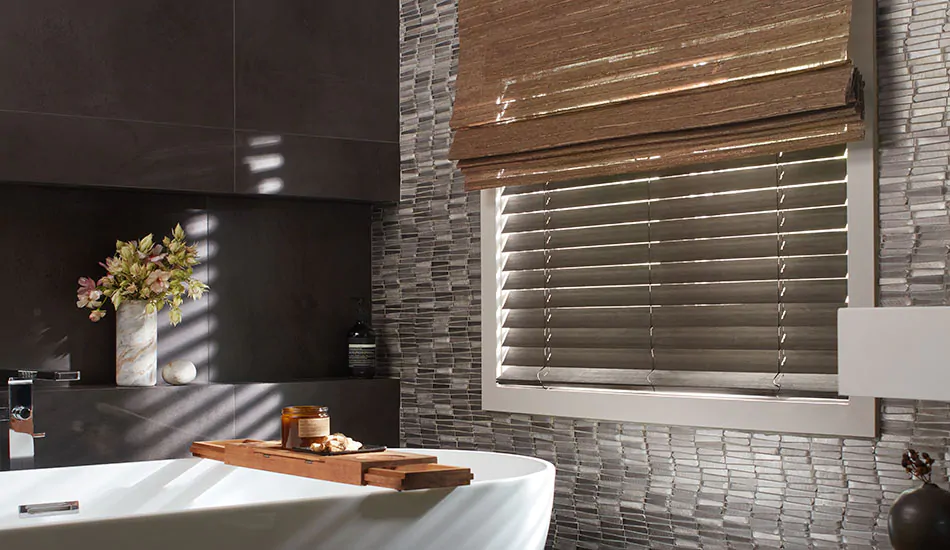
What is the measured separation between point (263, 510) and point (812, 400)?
125 cm

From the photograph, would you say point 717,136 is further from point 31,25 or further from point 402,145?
point 31,25

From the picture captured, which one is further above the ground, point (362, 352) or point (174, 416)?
point (362, 352)

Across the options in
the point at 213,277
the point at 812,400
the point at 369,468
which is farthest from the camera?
the point at 213,277

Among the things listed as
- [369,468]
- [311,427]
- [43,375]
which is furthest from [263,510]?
[43,375]

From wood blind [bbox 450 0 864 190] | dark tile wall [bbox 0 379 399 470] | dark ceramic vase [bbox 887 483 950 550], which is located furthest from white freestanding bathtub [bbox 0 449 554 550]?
wood blind [bbox 450 0 864 190]

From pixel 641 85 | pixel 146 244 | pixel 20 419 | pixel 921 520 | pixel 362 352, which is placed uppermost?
pixel 641 85

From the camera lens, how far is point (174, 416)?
2857 mm

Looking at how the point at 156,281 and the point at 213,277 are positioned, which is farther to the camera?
the point at 213,277

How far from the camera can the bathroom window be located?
231cm

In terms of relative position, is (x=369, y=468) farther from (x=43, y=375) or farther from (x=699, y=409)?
(x=43, y=375)

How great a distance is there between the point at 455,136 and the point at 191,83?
30.7 inches

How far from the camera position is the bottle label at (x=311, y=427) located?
2.21m

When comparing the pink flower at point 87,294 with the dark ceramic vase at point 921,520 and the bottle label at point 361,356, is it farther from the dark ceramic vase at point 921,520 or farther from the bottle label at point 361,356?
the dark ceramic vase at point 921,520

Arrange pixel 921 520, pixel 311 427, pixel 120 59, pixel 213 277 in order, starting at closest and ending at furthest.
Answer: pixel 921 520
pixel 311 427
pixel 120 59
pixel 213 277
